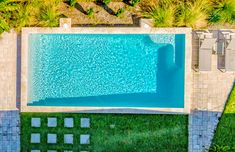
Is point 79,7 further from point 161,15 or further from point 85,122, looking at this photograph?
point 85,122

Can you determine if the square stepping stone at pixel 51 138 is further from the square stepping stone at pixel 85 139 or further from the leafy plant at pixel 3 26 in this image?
the leafy plant at pixel 3 26

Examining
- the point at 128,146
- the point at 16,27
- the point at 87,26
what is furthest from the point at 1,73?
the point at 128,146

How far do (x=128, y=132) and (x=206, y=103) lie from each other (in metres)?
A: 3.09

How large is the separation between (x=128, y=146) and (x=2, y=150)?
4789 mm

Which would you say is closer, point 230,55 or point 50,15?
point 230,55

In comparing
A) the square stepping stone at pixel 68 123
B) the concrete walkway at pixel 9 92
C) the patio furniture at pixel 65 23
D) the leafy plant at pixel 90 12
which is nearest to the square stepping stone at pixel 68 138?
the square stepping stone at pixel 68 123

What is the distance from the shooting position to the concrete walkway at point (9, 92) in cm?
1352

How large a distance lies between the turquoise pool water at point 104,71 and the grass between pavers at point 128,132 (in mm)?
484

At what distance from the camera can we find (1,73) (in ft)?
44.5

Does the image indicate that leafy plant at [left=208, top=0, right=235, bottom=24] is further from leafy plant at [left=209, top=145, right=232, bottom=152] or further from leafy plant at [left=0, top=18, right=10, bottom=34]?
leafy plant at [left=0, top=18, right=10, bottom=34]

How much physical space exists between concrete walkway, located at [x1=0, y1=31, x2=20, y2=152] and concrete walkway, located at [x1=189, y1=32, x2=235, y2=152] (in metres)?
6.60

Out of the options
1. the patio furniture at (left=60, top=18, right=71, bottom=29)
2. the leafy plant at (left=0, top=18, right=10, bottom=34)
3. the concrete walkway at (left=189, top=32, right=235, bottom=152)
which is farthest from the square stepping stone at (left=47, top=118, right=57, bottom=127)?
the concrete walkway at (left=189, top=32, right=235, bottom=152)

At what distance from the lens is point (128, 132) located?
13.3m

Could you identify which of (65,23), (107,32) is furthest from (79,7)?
(107,32)
